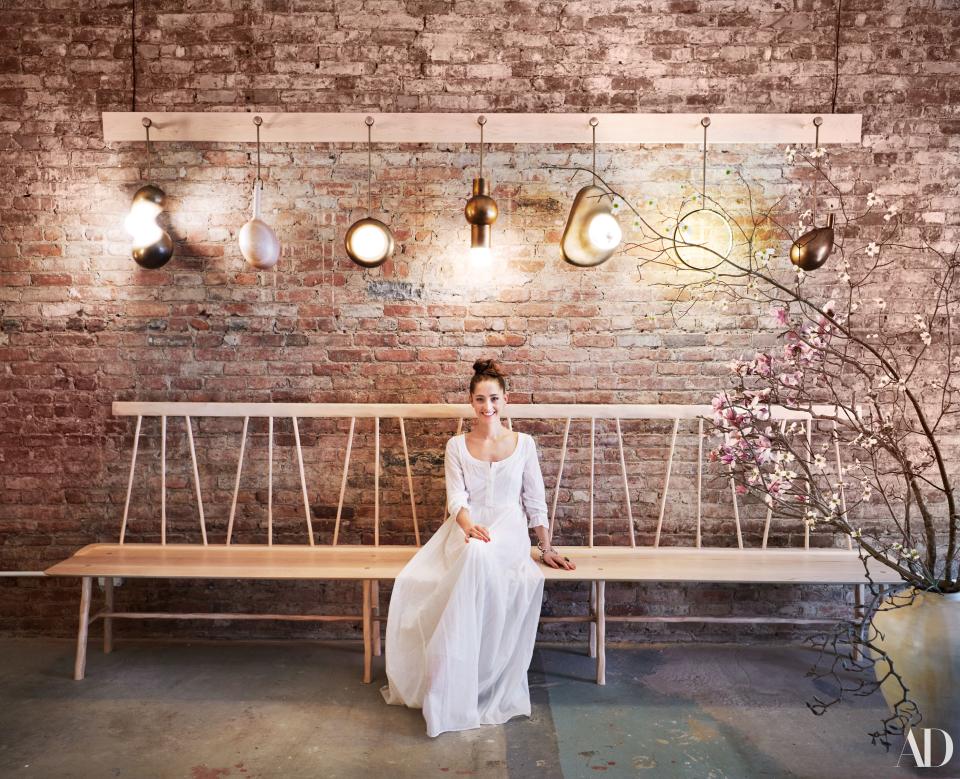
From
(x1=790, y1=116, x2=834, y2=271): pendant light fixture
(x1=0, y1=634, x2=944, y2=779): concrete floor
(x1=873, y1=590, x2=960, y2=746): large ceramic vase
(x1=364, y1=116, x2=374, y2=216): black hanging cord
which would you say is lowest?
(x1=0, y1=634, x2=944, y2=779): concrete floor

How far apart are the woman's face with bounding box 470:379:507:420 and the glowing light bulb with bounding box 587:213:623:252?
0.78m

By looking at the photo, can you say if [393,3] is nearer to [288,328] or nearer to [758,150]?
[288,328]

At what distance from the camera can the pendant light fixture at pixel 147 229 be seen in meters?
3.26

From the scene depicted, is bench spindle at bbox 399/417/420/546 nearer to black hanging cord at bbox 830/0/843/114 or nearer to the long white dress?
the long white dress

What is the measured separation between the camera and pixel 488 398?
3.01 m

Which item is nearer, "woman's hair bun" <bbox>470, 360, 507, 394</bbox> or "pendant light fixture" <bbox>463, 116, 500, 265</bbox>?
"woman's hair bun" <bbox>470, 360, 507, 394</bbox>

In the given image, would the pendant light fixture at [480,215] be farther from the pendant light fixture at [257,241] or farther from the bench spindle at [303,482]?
the bench spindle at [303,482]

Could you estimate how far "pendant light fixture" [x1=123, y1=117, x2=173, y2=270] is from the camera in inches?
128

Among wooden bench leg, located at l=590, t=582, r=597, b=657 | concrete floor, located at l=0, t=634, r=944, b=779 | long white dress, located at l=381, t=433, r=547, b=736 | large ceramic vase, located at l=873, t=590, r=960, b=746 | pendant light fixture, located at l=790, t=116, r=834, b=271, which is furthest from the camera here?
wooden bench leg, located at l=590, t=582, r=597, b=657

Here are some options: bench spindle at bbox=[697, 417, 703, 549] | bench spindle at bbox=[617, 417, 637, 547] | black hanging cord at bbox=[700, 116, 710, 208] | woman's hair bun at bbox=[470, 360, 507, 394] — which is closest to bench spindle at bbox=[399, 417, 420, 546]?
woman's hair bun at bbox=[470, 360, 507, 394]

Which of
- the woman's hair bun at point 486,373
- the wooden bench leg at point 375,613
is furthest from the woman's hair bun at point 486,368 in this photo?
the wooden bench leg at point 375,613

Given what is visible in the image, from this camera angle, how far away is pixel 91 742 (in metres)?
2.58

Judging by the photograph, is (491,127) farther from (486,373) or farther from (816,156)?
(816,156)

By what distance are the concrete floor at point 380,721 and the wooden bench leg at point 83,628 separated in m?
0.06
